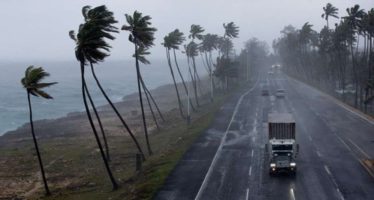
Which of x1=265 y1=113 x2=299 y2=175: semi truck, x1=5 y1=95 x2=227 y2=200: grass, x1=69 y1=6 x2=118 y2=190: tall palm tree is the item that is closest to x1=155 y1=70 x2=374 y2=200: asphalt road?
x1=265 y1=113 x2=299 y2=175: semi truck

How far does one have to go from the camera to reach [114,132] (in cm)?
8481

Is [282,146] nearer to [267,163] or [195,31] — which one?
[267,163]

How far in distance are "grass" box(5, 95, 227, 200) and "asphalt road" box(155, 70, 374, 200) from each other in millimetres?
1599

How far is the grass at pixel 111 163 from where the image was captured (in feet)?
140

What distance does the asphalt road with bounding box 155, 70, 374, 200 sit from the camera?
37250 mm

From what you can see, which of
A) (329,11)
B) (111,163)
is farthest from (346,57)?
(111,163)

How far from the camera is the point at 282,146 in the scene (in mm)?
41469

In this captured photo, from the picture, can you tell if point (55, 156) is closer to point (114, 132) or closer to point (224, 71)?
point (114, 132)

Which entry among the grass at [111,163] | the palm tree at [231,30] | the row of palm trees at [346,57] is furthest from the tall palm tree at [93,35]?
the palm tree at [231,30]

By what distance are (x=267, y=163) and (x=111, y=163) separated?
19.9 meters

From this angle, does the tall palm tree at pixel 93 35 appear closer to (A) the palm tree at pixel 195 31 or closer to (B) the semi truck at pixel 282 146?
(B) the semi truck at pixel 282 146

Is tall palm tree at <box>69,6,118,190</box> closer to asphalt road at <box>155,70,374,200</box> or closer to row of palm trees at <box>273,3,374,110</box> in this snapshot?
asphalt road at <box>155,70,374,200</box>

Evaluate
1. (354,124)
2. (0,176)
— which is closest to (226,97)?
(354,124)

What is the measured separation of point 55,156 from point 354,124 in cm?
3944
